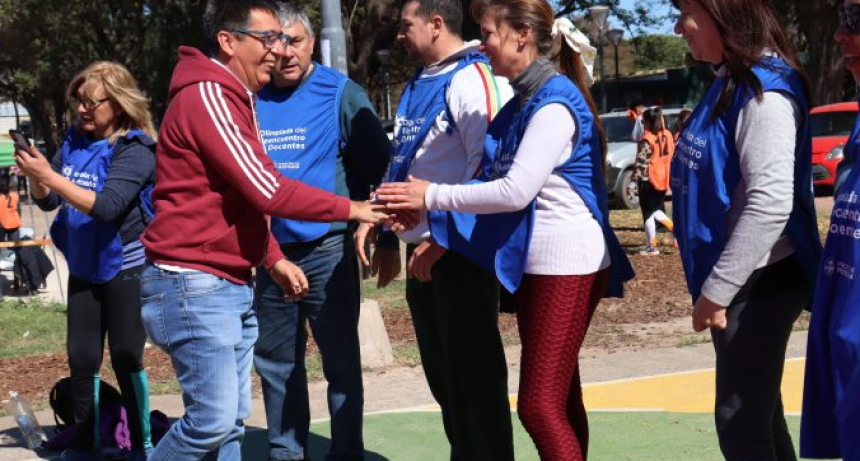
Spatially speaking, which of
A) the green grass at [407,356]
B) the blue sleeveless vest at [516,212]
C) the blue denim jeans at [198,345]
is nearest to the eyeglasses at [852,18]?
the blue sleeveless vest at [516,212]

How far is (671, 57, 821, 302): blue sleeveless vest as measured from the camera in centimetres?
327

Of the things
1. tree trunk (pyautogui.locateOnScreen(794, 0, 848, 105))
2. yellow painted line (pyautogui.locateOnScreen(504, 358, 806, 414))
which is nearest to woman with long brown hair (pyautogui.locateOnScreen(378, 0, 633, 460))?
yellow painted line (pyautogui.locateOnScreen(504, 358, 806, 414))

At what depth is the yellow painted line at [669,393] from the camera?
6.10 meters

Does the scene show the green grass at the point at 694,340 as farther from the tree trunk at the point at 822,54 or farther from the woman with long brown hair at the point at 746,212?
the tree trunk at the point at 822,54

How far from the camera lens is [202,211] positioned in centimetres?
376

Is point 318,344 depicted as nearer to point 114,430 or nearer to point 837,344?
point 114,430

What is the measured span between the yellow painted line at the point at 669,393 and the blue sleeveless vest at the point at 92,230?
7.73ft

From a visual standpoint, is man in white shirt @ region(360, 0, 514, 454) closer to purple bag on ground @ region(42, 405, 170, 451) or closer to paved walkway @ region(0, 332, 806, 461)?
paved walkway @ region(0, 332, 806, 461)

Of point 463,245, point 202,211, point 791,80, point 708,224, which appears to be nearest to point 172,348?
point 202,211

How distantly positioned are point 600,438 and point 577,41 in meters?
2.24

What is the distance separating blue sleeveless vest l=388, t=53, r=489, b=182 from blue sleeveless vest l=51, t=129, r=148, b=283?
4.36ft

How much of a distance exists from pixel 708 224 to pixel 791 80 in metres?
0.47

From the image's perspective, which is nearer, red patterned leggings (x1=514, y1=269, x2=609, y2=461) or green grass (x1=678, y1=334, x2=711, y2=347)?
red patterned leggings (x1=514, y1=269, x2=609, y2=461)

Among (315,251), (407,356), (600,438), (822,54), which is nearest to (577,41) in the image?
(315,251)
